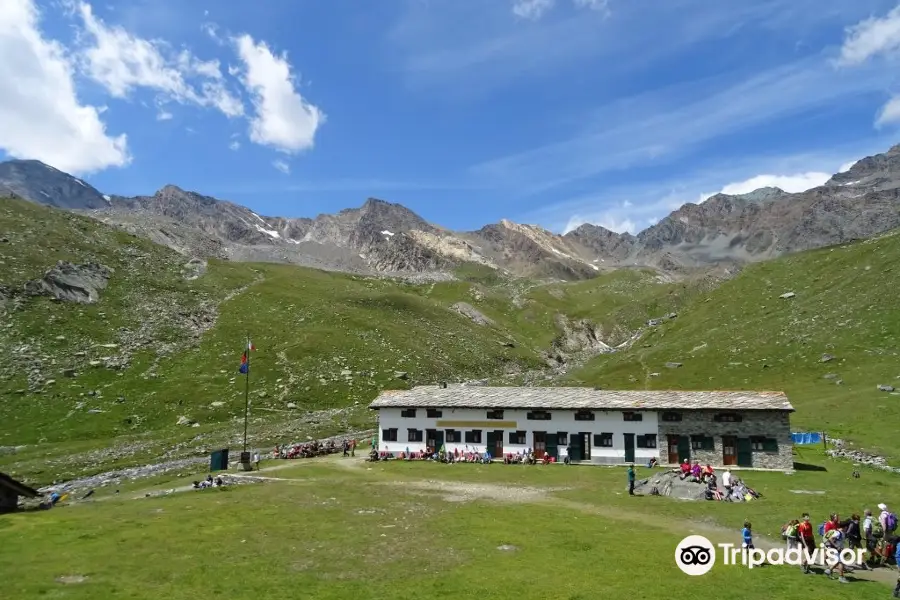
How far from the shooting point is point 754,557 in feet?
84.6

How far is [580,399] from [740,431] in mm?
15498

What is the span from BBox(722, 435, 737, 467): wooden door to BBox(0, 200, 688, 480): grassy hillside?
48.7 metres

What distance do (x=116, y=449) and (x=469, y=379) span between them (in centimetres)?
7469

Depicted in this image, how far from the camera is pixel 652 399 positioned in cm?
5978

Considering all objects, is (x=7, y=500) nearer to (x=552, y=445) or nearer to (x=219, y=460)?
(x=219, y=460)

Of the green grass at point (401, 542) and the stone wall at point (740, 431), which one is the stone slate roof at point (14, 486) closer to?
the green grass at point (401, 542)

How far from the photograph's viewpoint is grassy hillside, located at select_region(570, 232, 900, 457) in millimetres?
71750

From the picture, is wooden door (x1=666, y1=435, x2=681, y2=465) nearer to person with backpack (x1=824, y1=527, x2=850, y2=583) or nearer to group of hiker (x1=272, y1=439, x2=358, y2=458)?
person with backpack (x1=824, y1=527, x2=850, y2=583)

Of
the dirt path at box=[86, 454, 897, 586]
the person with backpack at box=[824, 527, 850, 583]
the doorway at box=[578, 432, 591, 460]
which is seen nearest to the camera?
the person with backpack at box=[824, 527, 850, 583]

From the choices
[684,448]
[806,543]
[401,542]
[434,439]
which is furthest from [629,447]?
[401,542]

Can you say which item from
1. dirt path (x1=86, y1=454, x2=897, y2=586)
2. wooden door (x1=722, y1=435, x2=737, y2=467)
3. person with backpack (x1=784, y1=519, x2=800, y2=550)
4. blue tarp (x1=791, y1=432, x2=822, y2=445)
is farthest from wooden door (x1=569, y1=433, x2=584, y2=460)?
person with backpack (x1=784, y1=519, x2=800, y2=550)

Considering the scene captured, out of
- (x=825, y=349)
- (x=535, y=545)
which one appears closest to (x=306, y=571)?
(x=535, y=545)

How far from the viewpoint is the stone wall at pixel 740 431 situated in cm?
5191

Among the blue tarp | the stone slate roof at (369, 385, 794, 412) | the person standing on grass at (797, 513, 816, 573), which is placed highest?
the stone slate roof at (369, 385, 794, 412)
